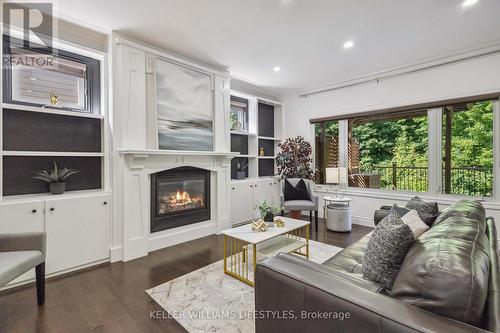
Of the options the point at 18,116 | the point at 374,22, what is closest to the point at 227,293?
the point at 18,116

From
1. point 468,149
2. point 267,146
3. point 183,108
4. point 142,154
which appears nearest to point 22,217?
point 142,154

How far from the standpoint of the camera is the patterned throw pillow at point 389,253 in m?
1.30

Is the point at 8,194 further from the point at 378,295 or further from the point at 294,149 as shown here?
the point at 294,149

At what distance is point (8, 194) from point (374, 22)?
176 inches

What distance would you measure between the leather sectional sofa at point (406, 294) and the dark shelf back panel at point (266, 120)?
177 inches

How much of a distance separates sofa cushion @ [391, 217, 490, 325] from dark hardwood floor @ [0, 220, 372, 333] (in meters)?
1.61

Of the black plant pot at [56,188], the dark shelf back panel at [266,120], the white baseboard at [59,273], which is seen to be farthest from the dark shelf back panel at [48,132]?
the dark shelf back panel at [266,120]

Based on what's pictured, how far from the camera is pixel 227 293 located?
7.42ft

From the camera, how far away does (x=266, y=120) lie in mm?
5809

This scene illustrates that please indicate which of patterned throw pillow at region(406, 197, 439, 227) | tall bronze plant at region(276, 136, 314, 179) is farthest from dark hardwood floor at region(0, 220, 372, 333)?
tall bronze plant at region(276, 136, 314, 179)

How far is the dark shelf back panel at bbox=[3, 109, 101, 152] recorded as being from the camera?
261cm

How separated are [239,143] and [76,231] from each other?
3226mm

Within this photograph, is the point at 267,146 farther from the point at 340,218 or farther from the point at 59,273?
the point at 59,273

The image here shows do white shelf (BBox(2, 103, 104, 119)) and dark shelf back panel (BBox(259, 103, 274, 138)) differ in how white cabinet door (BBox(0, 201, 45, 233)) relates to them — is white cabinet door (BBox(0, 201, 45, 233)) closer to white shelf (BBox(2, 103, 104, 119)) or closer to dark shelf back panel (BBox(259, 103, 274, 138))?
white shelf (BBox(2, 103, 104, 119))
